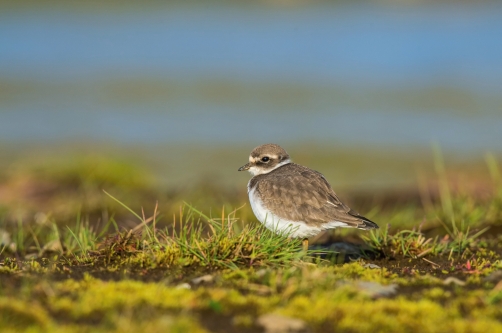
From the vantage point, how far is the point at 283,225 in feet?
22.8

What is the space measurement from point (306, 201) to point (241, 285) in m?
1.82

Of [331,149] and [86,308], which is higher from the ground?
[86,308]

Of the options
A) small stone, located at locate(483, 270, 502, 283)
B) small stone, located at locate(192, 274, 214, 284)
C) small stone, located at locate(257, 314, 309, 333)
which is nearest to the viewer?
small stone, located at locate(257, 314, 309, 333)

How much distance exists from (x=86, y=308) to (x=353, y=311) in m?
1.75

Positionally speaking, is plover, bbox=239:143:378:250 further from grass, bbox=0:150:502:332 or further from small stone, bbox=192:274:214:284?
small stone, bbox=192:274:214:284

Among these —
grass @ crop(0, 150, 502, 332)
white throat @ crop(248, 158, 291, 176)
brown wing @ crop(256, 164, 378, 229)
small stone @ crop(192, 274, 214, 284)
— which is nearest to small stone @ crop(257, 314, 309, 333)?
grass @ crop(0, 150, 502, 332)

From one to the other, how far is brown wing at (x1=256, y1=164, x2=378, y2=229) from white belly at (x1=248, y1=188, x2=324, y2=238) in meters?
0.05

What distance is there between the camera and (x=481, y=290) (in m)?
5.42

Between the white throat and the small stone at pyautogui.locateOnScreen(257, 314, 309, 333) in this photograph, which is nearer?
the small stone at pyautogui.locateOnScreen(257, 314, 309, 333)

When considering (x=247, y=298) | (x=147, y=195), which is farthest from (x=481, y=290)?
(x=147, y=195)

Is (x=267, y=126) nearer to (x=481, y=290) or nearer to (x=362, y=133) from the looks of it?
(x=362, y=133)

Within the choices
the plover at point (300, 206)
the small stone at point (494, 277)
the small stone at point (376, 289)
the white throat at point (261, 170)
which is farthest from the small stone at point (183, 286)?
the white throat at point (261, 170)

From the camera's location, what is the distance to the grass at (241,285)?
14.9ft

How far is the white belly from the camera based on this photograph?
6.80 metres
